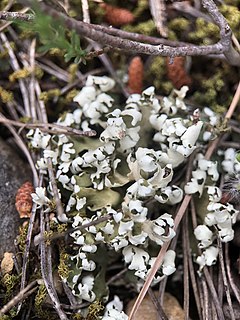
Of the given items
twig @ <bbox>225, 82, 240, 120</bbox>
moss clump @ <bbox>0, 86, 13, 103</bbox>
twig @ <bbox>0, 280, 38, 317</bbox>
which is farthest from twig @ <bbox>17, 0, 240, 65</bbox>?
twig @ <bbox>0, 280, 38, 317</bbox>

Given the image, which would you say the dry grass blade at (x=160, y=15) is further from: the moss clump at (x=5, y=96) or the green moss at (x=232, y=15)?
the moss clump at (x=5, y=96)

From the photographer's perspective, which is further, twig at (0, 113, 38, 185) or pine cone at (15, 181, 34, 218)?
twig at (0, 113, 38, 185)

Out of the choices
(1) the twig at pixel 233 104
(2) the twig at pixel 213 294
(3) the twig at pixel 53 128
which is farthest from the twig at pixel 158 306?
(1) the twig at pixel 233 104

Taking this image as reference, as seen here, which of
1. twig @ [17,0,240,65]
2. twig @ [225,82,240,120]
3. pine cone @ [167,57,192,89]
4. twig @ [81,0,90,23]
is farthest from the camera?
pine cone @ [167,57,192,89]

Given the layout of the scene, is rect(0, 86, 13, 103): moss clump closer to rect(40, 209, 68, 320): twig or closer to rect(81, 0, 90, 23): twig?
rect(81, 0, 90, 23): twig

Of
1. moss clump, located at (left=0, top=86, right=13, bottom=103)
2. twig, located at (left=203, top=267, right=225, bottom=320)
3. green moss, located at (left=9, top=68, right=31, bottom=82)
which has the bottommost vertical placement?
twig, located at (left=203, top=267, right=225, bottom=320)

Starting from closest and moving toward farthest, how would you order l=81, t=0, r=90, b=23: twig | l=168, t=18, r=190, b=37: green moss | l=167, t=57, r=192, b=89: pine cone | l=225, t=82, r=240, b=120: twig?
l=81, t=0, r=90, b=23: twig
l=225, t=82, r=240, b=120: twig
l=167, t=57, r=192, b=89: pine cone
l=168, t=18, r=190, b=37: green moss

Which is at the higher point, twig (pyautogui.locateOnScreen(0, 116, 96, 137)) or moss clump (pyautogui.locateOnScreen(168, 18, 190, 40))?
moss clump (pyautogui.locateOnScreen(168, 18, 190, 40))
